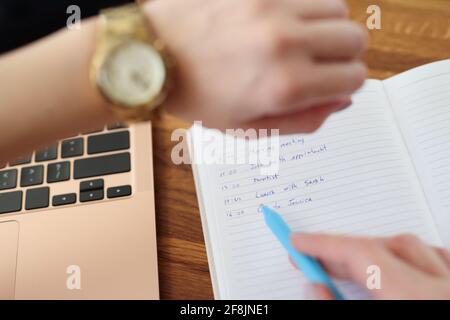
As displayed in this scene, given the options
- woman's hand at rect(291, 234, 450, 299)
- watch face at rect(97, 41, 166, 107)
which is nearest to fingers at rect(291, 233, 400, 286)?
woman's hand at rect(291, 234, 450, 299)

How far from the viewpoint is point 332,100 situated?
1.31ft

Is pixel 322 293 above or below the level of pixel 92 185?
below

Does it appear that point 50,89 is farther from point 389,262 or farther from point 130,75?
point 389,262

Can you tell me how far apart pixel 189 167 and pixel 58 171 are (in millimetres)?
154

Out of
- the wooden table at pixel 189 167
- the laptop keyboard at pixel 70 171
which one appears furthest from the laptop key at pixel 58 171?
the wooden table at pixel 189 167


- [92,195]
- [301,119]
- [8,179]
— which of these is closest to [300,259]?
[301,119]

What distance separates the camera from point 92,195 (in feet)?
1.75

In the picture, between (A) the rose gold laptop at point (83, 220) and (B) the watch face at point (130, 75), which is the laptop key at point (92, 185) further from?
(B) the watch face at point (130, 75)

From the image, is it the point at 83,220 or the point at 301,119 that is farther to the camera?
the point at 83,220

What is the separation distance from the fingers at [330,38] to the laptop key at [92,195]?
0.29 metres

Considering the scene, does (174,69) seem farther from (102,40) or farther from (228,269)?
(228,269)

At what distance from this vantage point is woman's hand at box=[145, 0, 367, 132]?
38cm

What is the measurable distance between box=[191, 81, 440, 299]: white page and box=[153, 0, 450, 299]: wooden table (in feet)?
0.06

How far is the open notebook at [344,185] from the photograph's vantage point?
489mm
